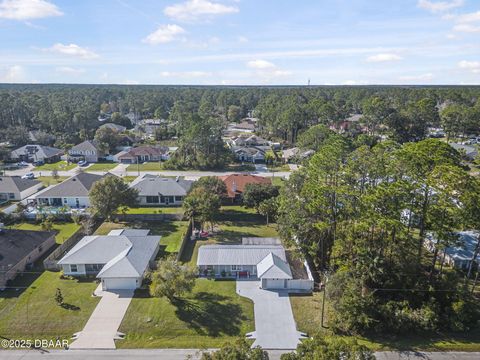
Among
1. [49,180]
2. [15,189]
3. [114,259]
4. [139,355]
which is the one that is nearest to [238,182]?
[114,259]

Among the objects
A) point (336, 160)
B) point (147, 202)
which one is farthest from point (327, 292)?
point (147, 202)

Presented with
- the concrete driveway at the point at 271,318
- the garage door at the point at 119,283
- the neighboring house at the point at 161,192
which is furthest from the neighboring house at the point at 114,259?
the neighboring house at the point at 161,192

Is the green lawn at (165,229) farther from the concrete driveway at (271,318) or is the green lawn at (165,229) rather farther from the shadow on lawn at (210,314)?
the concrete driveway at (271,318)

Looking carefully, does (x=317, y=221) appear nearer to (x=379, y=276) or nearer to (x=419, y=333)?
(x=379, y=276)

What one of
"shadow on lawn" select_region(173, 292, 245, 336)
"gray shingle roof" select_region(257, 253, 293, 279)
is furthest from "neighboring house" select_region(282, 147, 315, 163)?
"shadow on lawn" select_region(173, 292, 245, 336)

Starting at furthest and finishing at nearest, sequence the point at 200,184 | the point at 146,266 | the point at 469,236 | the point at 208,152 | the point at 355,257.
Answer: the point at 208,152, the point at 200,184, the point at 469,236, the point at 146,266, the point at 355,257
